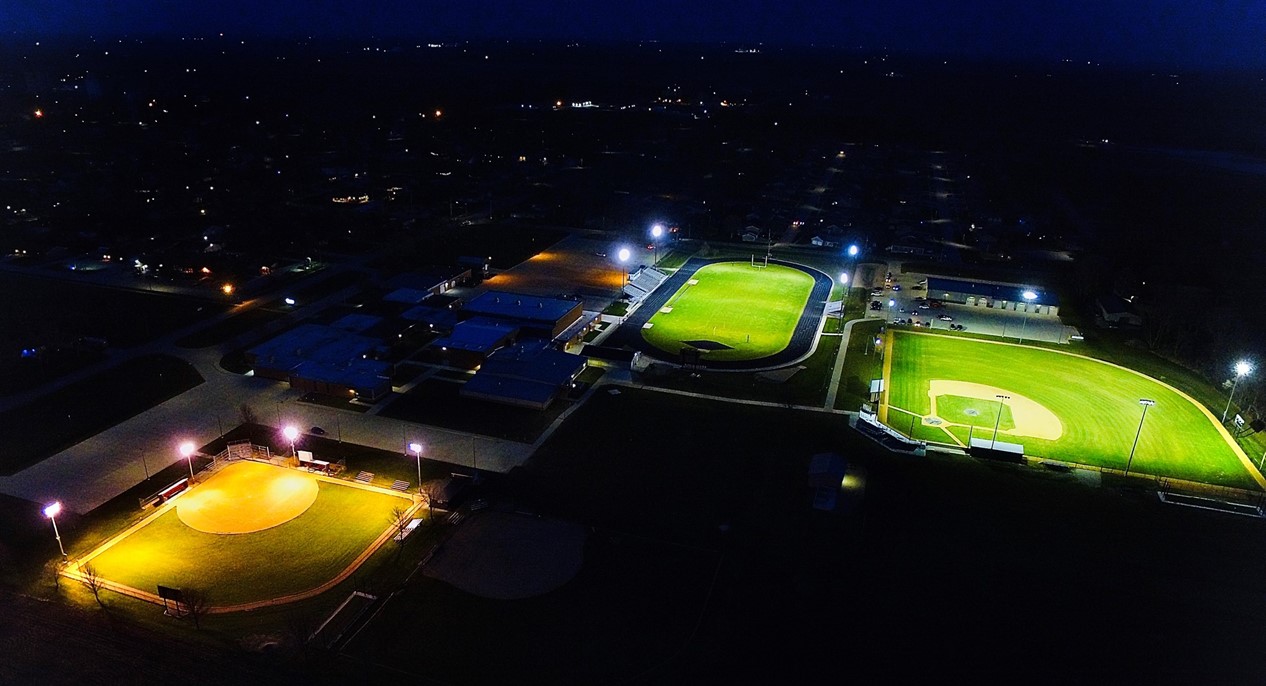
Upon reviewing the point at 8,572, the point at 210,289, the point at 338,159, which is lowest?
the point at 8,572

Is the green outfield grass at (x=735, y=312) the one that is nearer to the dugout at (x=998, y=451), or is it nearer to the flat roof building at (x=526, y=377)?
the flat roof building at (x=526, y=377)

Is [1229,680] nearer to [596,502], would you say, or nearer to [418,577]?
[596,502]

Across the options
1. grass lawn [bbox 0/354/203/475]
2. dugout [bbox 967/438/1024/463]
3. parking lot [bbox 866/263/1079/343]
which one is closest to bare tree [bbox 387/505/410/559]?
grass lawn [bbox 0/354/203/475]

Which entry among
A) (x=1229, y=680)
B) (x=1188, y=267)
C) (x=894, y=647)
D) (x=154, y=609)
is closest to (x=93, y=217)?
(x=154, y=609)

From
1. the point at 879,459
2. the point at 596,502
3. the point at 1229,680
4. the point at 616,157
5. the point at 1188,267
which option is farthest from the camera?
the point at 616,157

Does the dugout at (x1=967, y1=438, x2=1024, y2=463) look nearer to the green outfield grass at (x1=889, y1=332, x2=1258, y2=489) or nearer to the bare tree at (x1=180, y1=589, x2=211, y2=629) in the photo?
the green outfield grass at (x1=889, y1=332, x2=1258, y2=489)

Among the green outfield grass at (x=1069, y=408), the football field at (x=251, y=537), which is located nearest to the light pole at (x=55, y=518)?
the football field at (x=251, y=537)

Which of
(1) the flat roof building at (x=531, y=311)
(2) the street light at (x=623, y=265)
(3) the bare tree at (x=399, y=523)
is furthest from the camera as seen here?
(2) the street light at (x=623, y=265)
